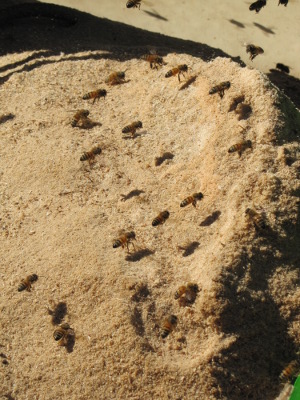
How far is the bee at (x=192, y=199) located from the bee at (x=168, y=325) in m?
1.30

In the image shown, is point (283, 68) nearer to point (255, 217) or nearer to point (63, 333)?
point (255, 217)

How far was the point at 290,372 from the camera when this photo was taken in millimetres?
5352

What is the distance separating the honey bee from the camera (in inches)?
282

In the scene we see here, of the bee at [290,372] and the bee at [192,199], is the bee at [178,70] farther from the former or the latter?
the bee at [290,372]

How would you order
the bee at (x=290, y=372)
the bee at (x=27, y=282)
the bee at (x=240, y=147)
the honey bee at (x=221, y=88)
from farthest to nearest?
the honey bee at (x=221, y=88) → the bee at (x=240, y=147) → the bee at (x=27, y=282) → the bee at (x=290, y=372)

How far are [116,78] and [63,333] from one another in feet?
14.4

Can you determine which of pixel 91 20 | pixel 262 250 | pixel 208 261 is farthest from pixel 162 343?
pixel 91 20

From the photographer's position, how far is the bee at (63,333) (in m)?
5.61

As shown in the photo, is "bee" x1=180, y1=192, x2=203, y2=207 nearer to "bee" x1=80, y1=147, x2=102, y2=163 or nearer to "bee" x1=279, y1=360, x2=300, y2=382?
"bee" x1=80, y1=147, x2=102, y2=163

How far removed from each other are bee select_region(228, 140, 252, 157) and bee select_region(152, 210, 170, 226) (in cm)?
102

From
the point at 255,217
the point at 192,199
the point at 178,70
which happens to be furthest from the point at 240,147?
the point at 178,70

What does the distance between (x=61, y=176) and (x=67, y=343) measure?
229cm

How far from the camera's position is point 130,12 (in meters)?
12.0

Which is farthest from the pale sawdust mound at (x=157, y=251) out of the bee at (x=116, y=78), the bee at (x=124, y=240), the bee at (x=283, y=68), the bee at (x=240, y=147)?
the bee at (x=283, y=68)
